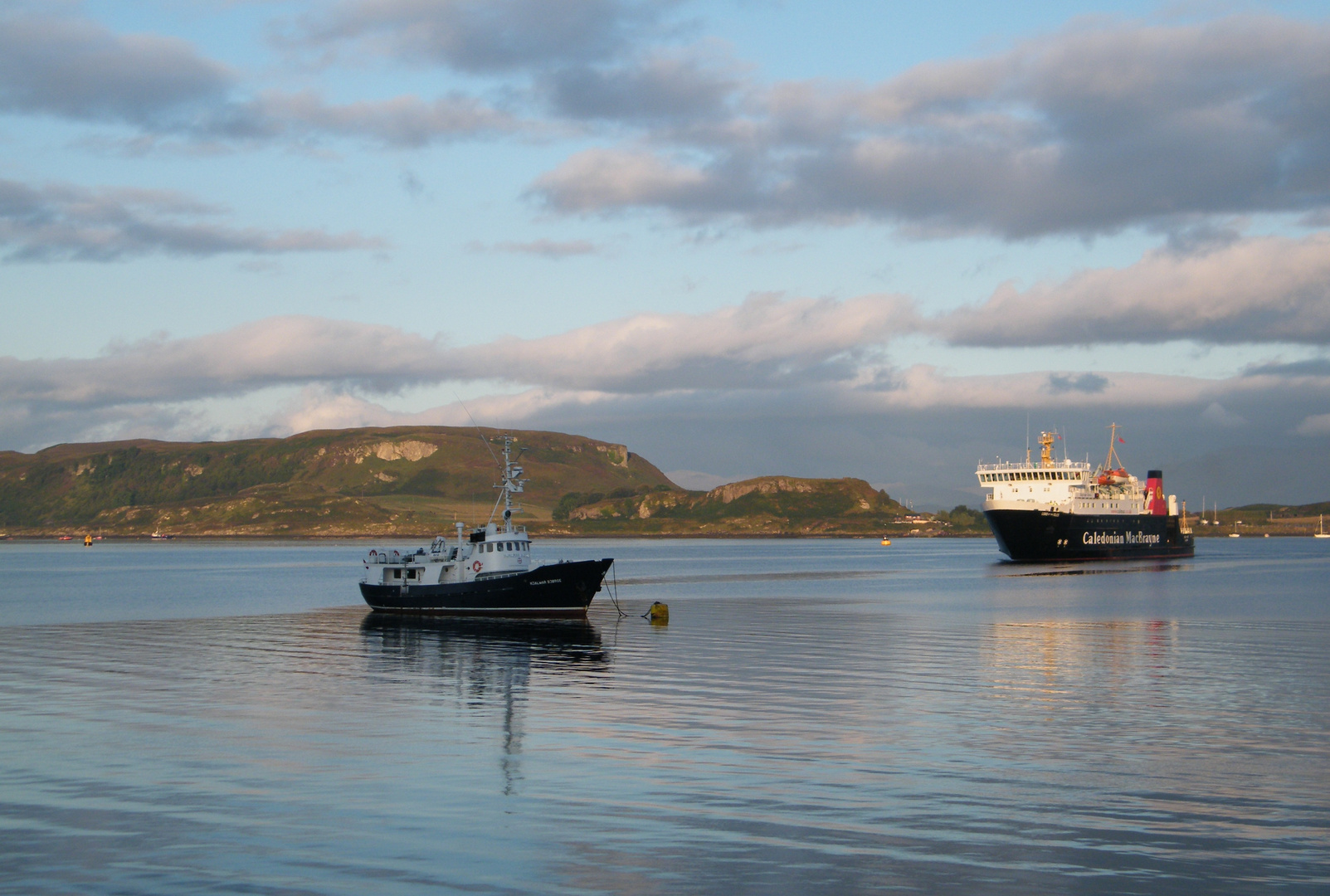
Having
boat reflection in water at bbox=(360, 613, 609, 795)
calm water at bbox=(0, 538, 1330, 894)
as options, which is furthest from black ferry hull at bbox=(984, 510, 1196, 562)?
boat reflection in water at bbox=(360, 613, 609, 795)

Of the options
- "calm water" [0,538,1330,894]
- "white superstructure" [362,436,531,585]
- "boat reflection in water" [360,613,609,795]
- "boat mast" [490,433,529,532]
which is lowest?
"boat reflection in water" [360,613,609,795]

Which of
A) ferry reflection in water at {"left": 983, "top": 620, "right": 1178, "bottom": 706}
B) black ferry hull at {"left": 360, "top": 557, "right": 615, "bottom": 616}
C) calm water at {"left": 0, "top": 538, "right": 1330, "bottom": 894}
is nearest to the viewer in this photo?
calm water at {"left": 0, "top": 538, "right": 1330, "bottom": 894}

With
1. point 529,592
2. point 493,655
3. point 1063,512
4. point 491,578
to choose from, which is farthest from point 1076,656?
point 1063,512

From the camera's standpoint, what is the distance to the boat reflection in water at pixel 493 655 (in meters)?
34.0

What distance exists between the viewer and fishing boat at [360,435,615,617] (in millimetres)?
67688

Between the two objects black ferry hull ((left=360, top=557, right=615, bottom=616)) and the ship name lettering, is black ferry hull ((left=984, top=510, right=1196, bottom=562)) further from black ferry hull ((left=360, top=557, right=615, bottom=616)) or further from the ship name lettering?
black ferry hull ((left=360, top=557, right=615, bottom=616))

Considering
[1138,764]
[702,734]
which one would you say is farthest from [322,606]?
[1138,764]

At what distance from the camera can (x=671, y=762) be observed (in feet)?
79.5

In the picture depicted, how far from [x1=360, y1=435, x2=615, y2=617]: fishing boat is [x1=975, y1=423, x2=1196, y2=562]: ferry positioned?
280 ft

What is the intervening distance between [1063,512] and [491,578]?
9131 cm

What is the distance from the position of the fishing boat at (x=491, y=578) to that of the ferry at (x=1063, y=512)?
85.5 m

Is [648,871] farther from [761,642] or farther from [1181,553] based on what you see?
[1181,553]

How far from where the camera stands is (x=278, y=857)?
1705 cm

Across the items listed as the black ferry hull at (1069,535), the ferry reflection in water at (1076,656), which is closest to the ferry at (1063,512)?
the black ferry hull at (1069,535)
